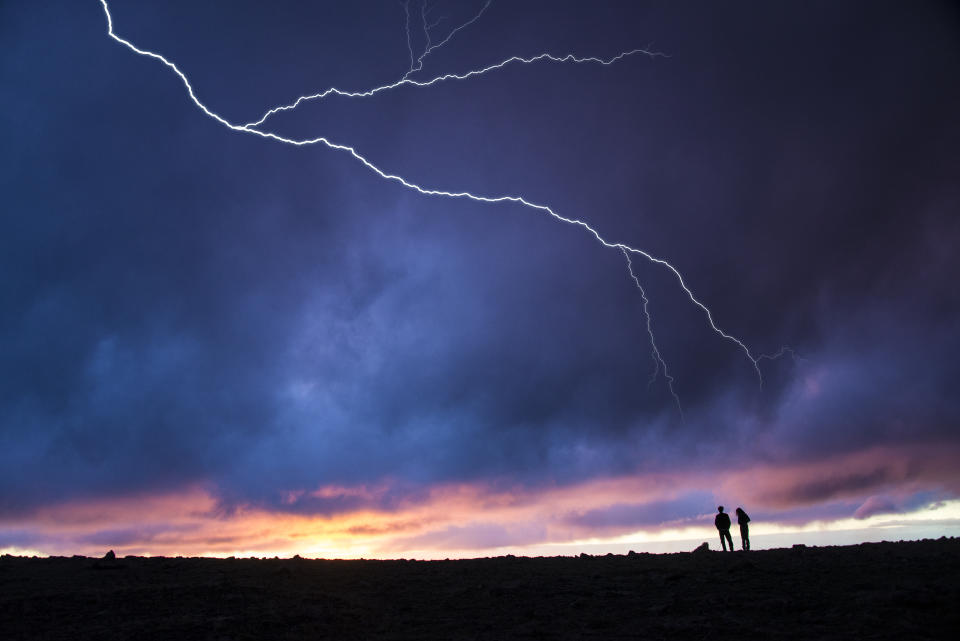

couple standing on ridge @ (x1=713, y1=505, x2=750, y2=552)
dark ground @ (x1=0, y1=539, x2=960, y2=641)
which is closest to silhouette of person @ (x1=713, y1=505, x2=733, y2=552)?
couple standing on ridge @ (x1=713, y1=505, x2=750, y2=552)

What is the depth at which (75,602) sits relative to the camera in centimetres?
1297

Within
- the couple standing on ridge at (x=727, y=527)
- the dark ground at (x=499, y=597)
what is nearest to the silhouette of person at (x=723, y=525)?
the couple standing on ridge at (x=727, y=527)

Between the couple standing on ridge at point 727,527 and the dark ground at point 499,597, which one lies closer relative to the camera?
the dark ground at point 499,597

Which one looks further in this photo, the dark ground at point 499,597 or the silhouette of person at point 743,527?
the silhouette of person at point 743,527

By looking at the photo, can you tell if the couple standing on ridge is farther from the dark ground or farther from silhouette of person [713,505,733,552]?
the dark ground

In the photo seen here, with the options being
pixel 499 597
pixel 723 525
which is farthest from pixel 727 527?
pixel 499 597

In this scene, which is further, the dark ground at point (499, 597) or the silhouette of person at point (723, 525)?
the silhouette of person at point (723, 525)

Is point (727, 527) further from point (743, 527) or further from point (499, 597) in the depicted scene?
point (499, 597)

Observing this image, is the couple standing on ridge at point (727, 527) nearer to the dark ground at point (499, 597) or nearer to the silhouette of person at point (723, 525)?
the silhouette of person at point (723, 525)

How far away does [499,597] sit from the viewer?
43.8 ft

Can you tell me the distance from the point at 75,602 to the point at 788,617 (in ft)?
42.2

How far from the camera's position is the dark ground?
1116 cm

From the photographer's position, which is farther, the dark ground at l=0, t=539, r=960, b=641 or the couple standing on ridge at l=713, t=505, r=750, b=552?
the couple standing on ridge at l=713, t=505, r=750, b=552

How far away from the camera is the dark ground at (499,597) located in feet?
36.6
